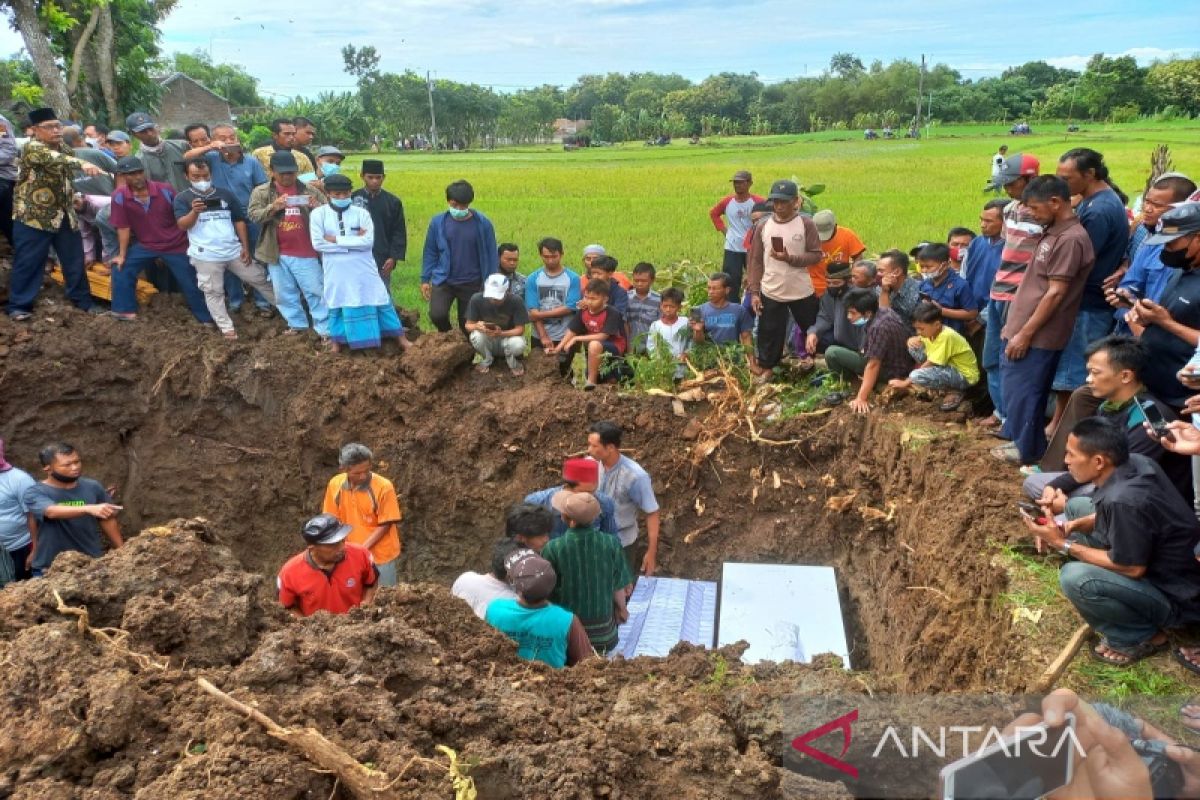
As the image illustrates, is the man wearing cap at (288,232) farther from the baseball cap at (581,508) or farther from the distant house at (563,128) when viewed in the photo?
the distant house at (563,128)

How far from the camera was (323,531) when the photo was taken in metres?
4.20

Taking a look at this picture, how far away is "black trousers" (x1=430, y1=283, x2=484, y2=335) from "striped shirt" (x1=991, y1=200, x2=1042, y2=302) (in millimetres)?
4745

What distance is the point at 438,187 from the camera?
20781 mm

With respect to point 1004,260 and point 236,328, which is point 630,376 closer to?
point 1004,260

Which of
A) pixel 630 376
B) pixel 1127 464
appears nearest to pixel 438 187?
pixel 630 376

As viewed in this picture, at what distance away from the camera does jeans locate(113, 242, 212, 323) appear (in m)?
7.93

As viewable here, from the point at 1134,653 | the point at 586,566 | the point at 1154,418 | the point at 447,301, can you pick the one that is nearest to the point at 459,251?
the point at 447,301

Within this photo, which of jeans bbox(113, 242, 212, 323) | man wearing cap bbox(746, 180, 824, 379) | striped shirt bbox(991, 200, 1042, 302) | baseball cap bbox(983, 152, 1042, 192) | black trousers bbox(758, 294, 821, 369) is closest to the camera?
striped shirt bbox(991, 200, 1042, 302)

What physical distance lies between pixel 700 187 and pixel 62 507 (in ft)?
55.7

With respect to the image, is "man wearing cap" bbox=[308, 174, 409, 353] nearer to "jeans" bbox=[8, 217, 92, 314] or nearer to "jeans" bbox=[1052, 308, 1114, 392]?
"jeans" bbox=[8, 217, 92, 314]

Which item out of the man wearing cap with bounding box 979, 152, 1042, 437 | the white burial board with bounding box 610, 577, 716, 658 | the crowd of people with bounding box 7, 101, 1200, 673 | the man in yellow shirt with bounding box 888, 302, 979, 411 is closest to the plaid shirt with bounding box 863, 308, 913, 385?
the crowd of people with bounding box 7, 101, 1200, 673

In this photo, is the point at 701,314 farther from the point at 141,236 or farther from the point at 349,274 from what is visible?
the point at 141,236

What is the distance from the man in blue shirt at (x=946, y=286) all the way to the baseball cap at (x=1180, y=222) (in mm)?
2339

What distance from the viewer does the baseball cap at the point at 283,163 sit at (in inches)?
291
